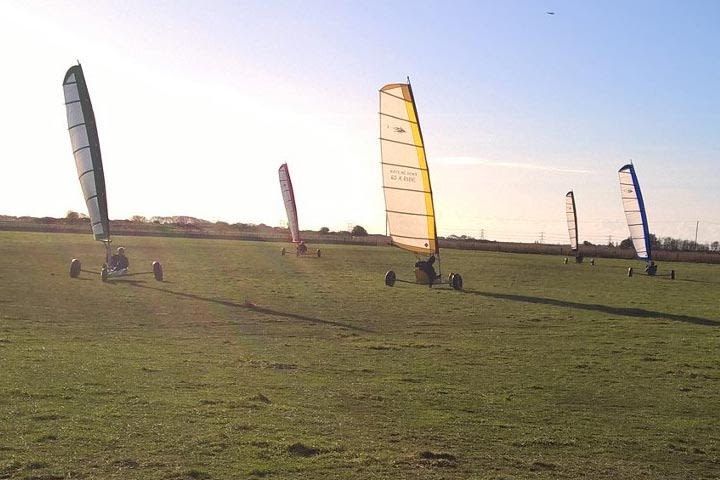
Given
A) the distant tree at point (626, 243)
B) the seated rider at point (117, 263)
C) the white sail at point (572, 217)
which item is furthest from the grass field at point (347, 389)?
the distant tree at point (626, 243)

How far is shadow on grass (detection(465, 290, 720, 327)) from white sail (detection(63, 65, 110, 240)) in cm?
1203

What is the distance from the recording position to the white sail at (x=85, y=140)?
26000mm

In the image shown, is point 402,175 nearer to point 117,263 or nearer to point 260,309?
point 117,263

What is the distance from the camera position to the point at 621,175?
44.9m

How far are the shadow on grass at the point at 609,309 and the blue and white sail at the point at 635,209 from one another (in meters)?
22.7

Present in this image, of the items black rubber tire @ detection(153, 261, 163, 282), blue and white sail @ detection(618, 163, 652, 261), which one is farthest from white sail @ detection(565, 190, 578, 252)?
black rubber tire @ detection(153, 261, 163, 282)

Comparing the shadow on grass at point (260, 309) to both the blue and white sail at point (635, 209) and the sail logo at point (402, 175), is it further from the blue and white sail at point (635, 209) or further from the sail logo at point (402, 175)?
the blue and white sail at point (635, 209)

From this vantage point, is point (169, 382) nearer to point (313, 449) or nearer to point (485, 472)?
point (313, 449)

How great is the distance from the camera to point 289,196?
177 feet

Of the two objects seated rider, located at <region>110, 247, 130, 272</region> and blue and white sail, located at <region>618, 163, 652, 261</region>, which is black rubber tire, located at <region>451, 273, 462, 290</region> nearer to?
seated rider, located at <region>110, 247, 130, 272</region>

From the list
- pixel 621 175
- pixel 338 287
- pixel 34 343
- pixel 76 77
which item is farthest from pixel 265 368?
pixel 621 175

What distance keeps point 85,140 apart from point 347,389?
63.1 ft

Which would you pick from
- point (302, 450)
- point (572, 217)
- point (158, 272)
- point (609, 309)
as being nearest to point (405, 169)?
point (158, 272)

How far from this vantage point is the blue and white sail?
44312 millimetres
